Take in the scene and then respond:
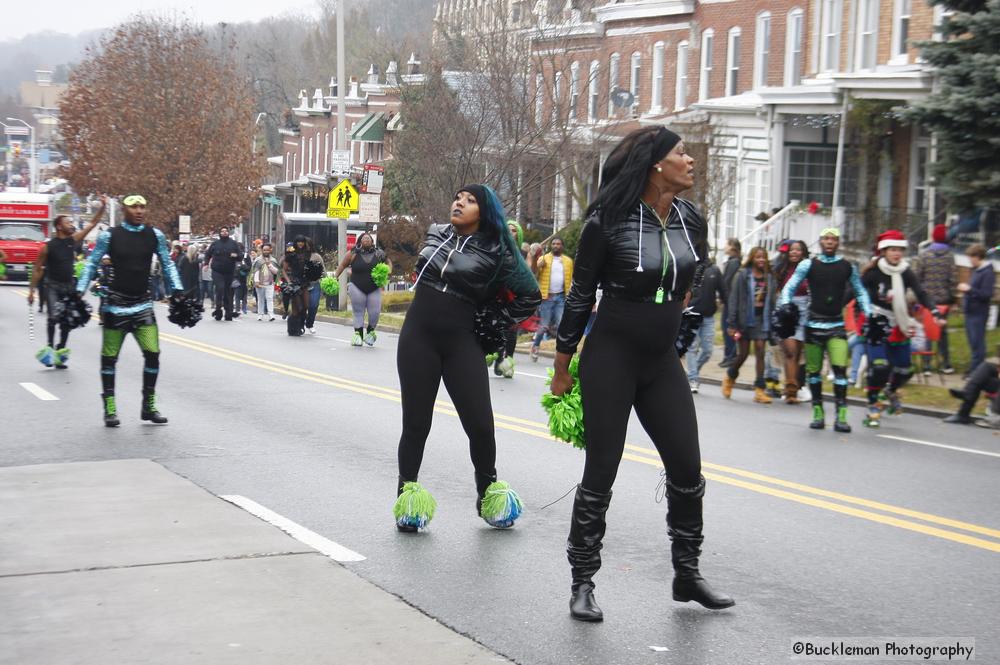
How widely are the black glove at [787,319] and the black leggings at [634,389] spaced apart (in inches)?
321

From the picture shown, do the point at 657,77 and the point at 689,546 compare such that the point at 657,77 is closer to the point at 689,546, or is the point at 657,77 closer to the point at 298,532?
the point at 298,532

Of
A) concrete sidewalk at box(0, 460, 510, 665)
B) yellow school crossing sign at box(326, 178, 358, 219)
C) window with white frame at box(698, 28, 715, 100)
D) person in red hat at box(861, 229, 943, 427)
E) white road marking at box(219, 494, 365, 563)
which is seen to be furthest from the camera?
window with white frame at box(698, 28, 715, 100)

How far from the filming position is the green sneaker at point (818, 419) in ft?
44.5

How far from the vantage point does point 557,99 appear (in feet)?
114

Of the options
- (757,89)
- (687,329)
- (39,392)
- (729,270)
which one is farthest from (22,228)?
(687,329)

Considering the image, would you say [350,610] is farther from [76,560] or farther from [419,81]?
[419,81]

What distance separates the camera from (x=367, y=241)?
2258 cm

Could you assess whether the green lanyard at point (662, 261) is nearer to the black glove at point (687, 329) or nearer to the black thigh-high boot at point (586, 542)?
the black glove at point (687, 329)

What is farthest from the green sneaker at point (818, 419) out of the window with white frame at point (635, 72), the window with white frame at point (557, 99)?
the window with white frame at point (635, 72)

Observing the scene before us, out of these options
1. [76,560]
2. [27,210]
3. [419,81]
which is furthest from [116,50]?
[76,560]

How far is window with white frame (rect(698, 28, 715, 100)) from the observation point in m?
37.9

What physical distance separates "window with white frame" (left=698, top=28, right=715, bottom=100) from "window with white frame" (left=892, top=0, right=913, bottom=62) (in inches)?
343

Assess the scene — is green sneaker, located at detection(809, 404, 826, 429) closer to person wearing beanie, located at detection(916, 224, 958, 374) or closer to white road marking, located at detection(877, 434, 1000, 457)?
white road marking, located at detection(877, 434, 1000, 457)

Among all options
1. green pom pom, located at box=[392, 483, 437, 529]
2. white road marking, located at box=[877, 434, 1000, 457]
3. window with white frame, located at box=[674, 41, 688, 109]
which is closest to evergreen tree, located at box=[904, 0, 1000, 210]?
white road marking, located at box=[877, 434, 1000, 457]
